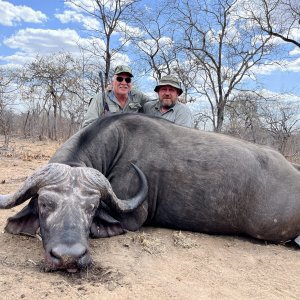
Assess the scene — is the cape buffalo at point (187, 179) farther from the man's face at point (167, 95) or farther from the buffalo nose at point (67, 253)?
the man's face at point (167, 95)

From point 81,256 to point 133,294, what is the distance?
551 mm

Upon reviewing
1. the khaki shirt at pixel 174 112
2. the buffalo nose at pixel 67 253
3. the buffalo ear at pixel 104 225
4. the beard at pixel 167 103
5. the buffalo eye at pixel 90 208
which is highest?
the beard at pixel 167 103

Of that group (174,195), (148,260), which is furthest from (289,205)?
(148,260)

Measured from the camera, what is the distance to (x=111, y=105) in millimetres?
7344

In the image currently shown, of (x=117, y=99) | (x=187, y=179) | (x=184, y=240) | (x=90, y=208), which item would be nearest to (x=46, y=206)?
(x=90, y=208)

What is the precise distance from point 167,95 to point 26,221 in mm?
4060

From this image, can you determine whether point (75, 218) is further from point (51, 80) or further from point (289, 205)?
point (51, 80)

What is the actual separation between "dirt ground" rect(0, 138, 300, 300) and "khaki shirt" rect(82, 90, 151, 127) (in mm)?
2464

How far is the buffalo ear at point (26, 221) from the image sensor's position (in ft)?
14.7

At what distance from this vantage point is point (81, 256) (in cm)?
350

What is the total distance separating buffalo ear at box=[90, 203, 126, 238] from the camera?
4.61 metres

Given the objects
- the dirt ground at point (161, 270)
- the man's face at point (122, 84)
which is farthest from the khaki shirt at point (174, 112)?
the dirt ground at point (161, 270)

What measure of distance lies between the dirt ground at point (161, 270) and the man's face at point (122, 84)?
9.61 feet

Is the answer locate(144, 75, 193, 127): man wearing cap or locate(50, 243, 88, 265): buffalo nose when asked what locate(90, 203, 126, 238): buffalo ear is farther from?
locate(144, 75, 193, 127): man wearing cap
